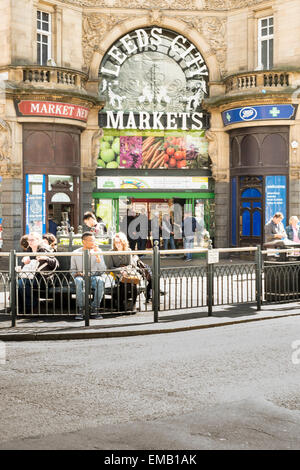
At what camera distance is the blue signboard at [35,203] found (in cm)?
2245

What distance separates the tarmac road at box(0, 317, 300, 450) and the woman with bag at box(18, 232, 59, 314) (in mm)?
1715

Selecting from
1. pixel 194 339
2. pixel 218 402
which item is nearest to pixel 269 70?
pixel 194 339

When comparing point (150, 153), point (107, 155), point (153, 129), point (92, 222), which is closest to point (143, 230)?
point (150, 153)

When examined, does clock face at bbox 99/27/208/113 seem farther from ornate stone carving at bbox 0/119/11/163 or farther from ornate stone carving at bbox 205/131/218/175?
ornate stone carving at bbox 0/119/11/163

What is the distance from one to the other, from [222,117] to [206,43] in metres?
2.84

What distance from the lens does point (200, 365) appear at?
798 cm

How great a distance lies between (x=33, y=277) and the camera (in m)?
11.2

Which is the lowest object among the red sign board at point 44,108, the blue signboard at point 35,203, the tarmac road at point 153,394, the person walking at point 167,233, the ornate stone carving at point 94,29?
the tarmac road at point 153,394

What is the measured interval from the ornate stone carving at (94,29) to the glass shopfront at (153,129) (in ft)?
1.95

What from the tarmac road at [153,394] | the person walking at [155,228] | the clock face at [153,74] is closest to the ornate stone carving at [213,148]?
the clock face at [153,74]

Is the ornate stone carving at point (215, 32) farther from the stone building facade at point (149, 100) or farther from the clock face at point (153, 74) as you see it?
the clock face at point (153, 74)

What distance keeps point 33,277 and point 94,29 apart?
1563cm

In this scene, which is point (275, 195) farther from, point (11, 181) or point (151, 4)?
point (11, 181)

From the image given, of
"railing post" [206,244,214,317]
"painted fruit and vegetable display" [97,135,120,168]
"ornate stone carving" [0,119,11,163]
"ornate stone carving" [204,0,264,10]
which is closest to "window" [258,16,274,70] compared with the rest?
"ornate stone carving" [204,0,264,10]
